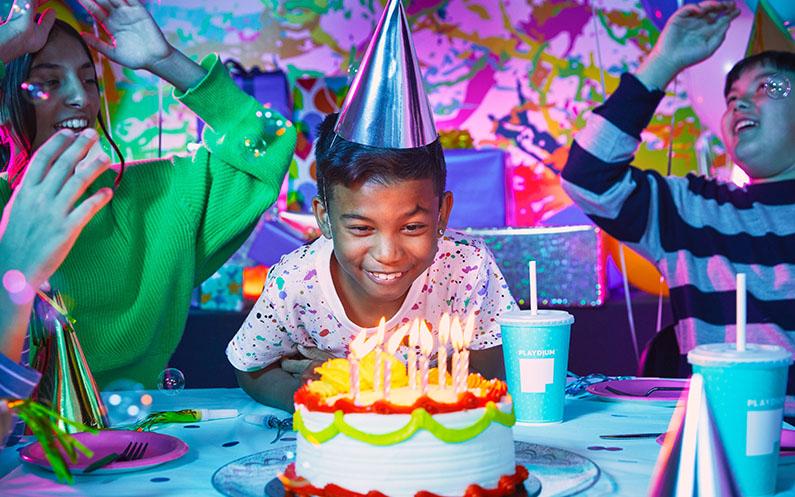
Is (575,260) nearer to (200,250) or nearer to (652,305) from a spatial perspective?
(652,305)

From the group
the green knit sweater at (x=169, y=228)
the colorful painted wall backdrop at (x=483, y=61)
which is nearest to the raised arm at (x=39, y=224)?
the green knit sweater at (x=169, y=228)

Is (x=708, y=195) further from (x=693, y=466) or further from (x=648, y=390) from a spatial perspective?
(x=693, y=466)

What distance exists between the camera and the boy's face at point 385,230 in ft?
4.07

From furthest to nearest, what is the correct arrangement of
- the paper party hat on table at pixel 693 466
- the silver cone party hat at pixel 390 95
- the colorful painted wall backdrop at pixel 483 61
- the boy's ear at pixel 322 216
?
the colorful painted wall backdrop at pixel 483 61, the boy's ear at pixel 322 216, the silver cone party hat at pixel 390 95, the paper party hat on table at pixel 693 466

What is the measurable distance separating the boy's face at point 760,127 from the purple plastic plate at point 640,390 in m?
0.65

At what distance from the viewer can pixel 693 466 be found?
0.70 m

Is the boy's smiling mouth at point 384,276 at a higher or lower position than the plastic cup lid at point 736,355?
higher

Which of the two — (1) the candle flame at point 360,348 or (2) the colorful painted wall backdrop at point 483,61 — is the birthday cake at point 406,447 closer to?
(1) the candle flame at point 360,348

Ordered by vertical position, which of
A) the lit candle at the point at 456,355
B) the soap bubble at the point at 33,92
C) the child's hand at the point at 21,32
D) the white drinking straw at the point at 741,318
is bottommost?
the lit candle at the point at 456,355

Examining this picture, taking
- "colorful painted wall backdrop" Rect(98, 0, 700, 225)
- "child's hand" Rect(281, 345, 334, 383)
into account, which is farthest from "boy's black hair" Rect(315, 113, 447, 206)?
Result: "colorful painted wall backdrop" Rect(98, 0, 700, 225)

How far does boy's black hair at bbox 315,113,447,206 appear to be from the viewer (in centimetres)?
127

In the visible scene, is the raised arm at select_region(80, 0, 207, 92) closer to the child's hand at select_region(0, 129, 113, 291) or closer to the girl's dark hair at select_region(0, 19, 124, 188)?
the girl's dark hair at select_region(0, 19, 124, 188)

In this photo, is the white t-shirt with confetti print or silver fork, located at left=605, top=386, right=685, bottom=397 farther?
the white t-shirt with confetti print

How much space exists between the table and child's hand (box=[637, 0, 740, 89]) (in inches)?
29.9
